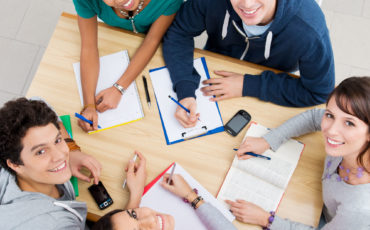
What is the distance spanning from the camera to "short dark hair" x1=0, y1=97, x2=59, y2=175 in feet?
3.38

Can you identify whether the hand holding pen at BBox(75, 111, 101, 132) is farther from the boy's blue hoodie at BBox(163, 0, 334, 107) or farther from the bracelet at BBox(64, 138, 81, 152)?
the boy's blue hoodie at BBox(163, 0, 334, 107)

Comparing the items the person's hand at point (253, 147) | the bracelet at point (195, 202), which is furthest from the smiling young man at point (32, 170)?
the person's hand at point (253, 147)

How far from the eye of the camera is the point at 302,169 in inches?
51.1

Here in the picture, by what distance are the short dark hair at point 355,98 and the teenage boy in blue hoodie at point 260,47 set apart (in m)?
0.18

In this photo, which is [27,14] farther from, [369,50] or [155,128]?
[369,50]

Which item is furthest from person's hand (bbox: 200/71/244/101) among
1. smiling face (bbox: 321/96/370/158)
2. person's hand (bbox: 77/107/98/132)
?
person's hand (bbox: 77/107/98/132)

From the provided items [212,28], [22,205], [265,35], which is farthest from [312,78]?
[22,205]

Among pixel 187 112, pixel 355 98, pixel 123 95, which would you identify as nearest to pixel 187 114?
pixel 187 112

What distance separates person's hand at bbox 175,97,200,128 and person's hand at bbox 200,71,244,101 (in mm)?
95

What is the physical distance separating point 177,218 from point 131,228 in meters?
0.23

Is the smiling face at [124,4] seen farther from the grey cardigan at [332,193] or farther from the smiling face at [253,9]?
the grey cardigan at [332,193]

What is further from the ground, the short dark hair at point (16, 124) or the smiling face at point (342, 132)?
the short dark hair at point (16, 124)

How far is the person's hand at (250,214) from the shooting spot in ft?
3.97

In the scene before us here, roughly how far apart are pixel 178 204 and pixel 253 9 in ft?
2.64
